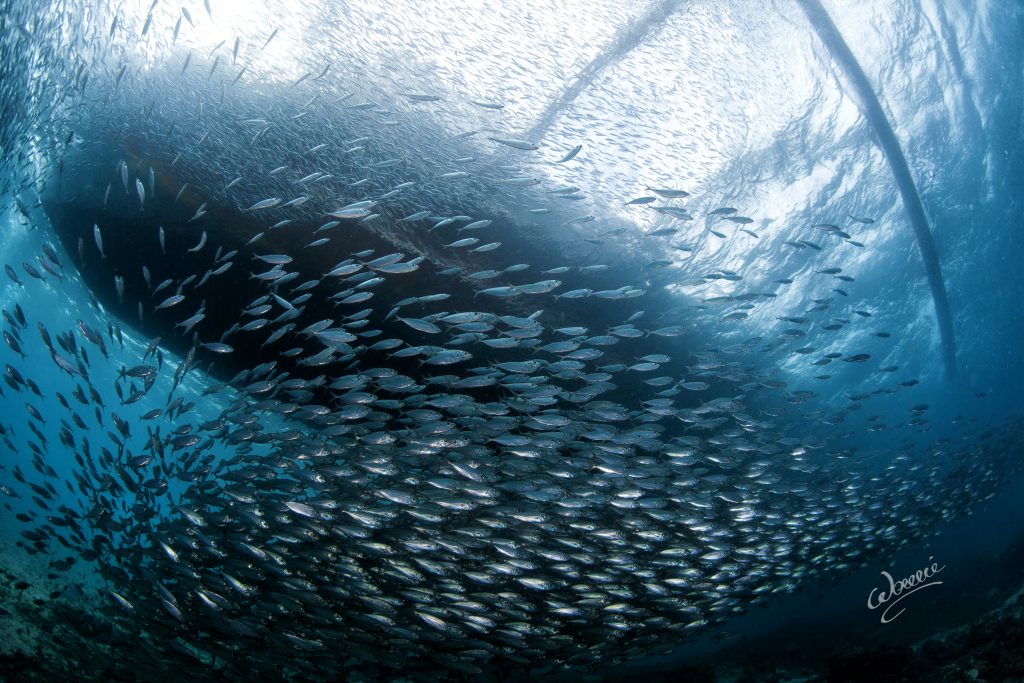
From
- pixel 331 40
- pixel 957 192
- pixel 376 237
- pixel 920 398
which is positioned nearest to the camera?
pixel 331 40

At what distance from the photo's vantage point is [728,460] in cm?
1102

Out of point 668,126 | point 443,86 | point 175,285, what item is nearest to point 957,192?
point 668,126

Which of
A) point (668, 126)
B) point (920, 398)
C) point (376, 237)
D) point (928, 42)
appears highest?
point (920, 398)

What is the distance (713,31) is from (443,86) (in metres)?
4.53

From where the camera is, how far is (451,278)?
859 centimetres

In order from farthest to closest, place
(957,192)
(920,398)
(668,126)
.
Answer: (920,398) → (957,192) → (668,126)

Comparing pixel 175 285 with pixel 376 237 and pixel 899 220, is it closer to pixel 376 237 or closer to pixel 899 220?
pixel 376 237

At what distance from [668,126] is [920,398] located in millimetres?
21279

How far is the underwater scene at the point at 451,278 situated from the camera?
7492 mm

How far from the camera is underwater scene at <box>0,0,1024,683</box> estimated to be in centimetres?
749

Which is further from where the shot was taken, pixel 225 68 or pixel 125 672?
pixel 125 672

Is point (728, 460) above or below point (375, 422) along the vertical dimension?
above

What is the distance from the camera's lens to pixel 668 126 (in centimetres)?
931

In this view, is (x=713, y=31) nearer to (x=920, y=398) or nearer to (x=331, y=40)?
(x=331, y=40)
